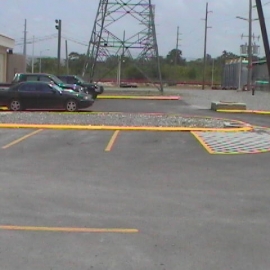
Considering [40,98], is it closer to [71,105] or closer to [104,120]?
[71,105]

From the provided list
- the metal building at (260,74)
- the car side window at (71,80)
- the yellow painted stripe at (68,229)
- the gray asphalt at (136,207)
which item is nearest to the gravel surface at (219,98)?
the car side window at (71,80)

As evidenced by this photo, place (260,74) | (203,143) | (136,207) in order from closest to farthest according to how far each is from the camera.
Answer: (136,207), (203,143), (260,74)

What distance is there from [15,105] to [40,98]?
1.29 meters

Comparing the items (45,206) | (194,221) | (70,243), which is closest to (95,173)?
(45,206)

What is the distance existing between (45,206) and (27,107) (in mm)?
20274

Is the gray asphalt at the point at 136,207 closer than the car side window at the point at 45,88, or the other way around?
the gray asphalt at the point at 136,207

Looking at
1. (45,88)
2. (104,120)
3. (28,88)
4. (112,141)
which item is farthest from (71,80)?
(112,141)

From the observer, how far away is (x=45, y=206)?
28.2ft

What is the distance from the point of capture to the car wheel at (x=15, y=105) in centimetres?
2856

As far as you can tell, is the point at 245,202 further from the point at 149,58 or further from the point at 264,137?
the point at 149,58

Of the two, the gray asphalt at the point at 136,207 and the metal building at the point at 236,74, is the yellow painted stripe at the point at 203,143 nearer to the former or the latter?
the gray asphalt at the point at 136,207

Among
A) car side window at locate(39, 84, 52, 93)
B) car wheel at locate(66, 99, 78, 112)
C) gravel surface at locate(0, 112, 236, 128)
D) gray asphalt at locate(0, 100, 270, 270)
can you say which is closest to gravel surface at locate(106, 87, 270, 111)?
car wheel at locate(66, 99, 78, 112)

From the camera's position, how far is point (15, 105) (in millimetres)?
28641

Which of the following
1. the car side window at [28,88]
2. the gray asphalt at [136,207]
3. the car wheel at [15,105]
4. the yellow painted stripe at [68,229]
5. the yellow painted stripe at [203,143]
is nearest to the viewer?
the gray asphalt at [136,207]
